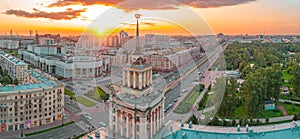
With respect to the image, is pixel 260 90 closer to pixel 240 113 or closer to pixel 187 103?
pixel 240 113

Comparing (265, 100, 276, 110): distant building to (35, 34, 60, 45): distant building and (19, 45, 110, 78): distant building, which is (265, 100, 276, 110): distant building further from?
(35, 34, 60, 45): distant building

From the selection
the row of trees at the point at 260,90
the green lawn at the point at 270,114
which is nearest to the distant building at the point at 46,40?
the row of trees at the point at 260,90

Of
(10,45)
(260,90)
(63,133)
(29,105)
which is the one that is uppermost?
(10,45)

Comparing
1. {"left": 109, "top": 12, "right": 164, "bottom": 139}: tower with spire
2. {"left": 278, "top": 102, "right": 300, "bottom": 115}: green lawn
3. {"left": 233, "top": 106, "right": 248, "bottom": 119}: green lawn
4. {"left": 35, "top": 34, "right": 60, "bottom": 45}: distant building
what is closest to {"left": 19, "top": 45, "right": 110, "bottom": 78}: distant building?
{"left": 233, "top": 106, "right": 248, "bottom": 119}: green lawn

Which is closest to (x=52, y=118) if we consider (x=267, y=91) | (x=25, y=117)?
(x=25, y=117)

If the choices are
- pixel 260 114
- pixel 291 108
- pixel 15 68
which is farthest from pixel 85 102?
pixel 291 108
